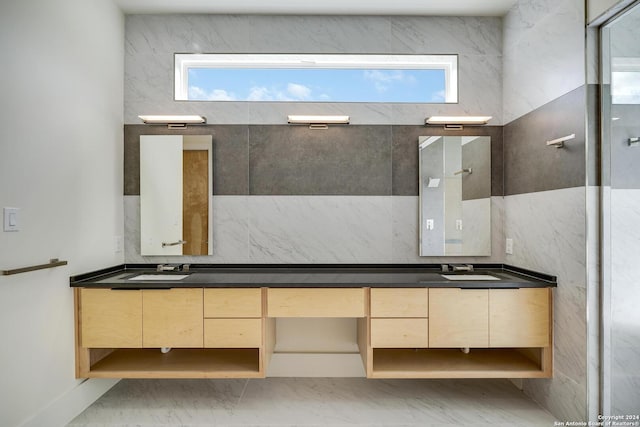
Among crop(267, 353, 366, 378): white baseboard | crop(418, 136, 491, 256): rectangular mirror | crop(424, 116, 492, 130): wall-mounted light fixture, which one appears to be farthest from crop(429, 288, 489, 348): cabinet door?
crop(424, 116, 492, 130): wall-mounted light fixture

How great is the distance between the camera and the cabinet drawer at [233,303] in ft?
7.32

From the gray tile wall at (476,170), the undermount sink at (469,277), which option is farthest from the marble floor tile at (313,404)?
the gray tile wall at (476,170)

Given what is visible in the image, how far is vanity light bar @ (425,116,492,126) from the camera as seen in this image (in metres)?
2.73

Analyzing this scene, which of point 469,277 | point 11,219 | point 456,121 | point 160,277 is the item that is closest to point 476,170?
point 456,121

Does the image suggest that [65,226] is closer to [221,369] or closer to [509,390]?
[221,369]

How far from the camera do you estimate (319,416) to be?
225 centimetres

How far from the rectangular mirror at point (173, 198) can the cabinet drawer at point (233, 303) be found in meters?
0.63

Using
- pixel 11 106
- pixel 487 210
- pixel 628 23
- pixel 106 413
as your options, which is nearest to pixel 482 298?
pixel 487 210

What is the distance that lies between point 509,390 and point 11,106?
139 inches

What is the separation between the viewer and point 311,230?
2811mm

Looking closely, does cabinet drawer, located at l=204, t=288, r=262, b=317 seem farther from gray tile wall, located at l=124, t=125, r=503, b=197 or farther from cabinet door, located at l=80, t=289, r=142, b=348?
gray tile wall, located at l=124, t=125, r=503, b=197

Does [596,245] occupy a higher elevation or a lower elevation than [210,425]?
higher

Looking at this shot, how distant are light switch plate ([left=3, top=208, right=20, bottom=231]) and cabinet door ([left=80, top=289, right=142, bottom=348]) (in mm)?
617

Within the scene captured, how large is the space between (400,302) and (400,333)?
0.19 metres
